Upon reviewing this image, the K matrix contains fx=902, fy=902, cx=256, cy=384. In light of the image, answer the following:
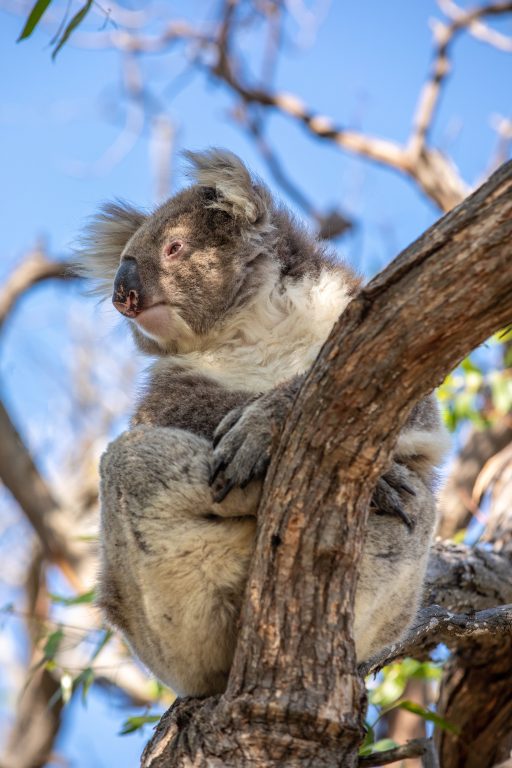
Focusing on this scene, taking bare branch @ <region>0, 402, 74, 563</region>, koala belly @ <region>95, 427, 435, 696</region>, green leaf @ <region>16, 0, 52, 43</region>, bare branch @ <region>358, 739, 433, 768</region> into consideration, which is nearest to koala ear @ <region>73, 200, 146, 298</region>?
koala belly @ <region>95, 427, 435, 696</region>

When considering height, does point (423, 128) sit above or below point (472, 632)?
above

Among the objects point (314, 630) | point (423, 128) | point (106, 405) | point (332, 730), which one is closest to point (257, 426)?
point (314, 630)

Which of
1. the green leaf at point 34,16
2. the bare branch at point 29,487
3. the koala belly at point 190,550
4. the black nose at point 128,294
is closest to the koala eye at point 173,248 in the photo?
the black nose at point 128,294

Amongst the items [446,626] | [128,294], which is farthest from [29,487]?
[446,626]

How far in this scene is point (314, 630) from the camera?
2.17 meters

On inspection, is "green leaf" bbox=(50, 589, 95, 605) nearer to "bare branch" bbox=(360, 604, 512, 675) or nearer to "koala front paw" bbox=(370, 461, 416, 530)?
"bare branch" bbox=(360, 604, 512, 675)

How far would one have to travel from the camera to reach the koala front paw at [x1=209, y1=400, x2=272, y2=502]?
2.29 metres

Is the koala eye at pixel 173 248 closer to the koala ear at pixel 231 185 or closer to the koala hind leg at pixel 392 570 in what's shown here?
the koala ear at pixel 231 185

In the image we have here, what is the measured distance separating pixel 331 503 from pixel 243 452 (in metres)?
0.31

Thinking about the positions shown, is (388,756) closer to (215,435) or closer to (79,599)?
(215,435)

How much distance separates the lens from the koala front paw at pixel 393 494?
247cm

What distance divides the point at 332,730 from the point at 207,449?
2.73 ft

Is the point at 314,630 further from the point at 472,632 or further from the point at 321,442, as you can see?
the point at 472,632

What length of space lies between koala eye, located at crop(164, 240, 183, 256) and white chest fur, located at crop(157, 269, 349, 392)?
35 centimetres
